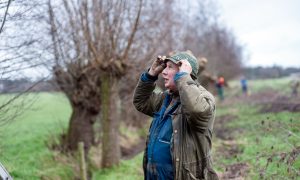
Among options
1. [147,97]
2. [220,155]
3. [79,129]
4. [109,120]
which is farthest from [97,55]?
[147,97]

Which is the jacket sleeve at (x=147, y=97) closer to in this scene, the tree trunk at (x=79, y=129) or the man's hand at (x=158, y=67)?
the man's hand at (x=158, y=67)

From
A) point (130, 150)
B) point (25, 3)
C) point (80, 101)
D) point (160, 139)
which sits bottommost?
point (130, 150)

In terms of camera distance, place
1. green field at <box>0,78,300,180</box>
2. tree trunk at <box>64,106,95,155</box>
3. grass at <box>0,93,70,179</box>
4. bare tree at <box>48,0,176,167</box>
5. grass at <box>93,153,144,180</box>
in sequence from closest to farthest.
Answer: green field at <box>0,78,300,180</box> < grass at <box>0,93,70,179</box> < grass at <box>93,153,144,180</box> < bare tree at <box>48,0,176,167</box> < tree trunk at <box>64,106,95,155</box>

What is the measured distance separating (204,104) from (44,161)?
7.78 m

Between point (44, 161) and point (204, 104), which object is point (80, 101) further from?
point (204, 104)

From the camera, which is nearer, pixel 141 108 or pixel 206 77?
pixel 141 108

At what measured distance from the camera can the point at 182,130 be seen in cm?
420

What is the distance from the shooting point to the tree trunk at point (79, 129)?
41.5 feet

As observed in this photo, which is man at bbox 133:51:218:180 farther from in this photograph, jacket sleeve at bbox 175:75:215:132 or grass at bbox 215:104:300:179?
grass at bbox 215:104:300:179

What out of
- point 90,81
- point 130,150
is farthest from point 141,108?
point 130,150

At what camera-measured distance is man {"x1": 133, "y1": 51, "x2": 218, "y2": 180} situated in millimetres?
4059

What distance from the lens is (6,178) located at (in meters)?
4.33

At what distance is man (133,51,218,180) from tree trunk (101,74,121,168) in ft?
22.2

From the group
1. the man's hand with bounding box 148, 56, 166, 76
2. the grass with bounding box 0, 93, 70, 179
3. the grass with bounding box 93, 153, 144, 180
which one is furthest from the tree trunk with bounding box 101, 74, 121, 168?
the man's hand with bounding box 148, 56, 166, 76
